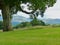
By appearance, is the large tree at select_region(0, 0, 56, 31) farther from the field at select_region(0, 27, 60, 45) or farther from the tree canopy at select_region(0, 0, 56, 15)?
the field at select_region(0, 27, 60, 45)

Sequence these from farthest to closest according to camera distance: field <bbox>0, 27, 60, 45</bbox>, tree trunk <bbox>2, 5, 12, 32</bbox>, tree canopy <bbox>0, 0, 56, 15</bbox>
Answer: tree trunk <bbox>2, 5, 12, 32</bbox>
tree canopy <bbox>0, 0, 56, 15</bbox>
field <bbox>0, 27, 60, 45</bbox>

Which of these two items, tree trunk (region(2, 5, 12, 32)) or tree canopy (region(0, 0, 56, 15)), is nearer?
tree canopy (region(0, 0, 56, 15))

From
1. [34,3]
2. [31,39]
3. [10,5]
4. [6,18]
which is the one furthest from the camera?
[10,5]

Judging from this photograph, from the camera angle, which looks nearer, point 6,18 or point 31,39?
point 31,39

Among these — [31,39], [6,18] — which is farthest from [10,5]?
[31,39]

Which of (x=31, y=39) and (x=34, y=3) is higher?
Result: (x=34, y=3)

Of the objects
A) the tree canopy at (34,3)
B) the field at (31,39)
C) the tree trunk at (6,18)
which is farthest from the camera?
the tree trunk at (6,18)

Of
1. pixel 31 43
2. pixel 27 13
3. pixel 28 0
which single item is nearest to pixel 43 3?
pixel 28 0

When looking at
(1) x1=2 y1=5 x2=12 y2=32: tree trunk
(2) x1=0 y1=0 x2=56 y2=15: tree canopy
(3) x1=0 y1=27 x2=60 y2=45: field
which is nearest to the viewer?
(3) x1=0 y1=27 x2=60 y2=45: field

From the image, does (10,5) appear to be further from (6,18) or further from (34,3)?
(34,3)

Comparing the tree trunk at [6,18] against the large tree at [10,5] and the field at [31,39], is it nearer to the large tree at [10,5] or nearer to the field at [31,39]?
the large tree at [10,5]

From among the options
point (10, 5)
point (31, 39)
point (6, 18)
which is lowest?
point (31, 39)

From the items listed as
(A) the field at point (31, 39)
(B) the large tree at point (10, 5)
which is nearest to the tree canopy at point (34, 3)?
(B) the large tree at point (10, 5)

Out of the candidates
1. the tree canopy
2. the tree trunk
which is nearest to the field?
the tree canopy
